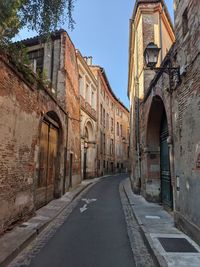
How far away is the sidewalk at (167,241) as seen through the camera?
14.4 feet

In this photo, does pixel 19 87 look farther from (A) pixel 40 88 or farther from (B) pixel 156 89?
(B) pixel 156 89

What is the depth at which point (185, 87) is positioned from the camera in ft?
19.9

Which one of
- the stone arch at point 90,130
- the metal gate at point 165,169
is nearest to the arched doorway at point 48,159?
the metal gate at point 165,169

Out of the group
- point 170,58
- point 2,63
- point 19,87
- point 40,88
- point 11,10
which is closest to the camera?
point 11,10

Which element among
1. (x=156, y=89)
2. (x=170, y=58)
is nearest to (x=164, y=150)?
(x=156, y=89)

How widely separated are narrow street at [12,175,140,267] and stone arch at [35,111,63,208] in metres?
1.71

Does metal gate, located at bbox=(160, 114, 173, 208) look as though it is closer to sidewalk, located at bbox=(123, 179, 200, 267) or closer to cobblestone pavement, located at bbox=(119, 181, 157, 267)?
sidewalk, located at bbox=(123, 179, 200, 267)

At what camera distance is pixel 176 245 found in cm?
521

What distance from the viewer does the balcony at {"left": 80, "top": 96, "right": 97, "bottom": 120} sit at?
69.5 ft

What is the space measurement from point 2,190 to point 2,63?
2640 millimetres

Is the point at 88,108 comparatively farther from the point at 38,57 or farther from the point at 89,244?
the point at 89,244

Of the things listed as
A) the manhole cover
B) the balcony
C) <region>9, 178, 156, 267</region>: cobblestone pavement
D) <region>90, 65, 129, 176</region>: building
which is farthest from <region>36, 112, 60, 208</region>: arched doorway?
<region>90, 65, 129, 176</region>: building

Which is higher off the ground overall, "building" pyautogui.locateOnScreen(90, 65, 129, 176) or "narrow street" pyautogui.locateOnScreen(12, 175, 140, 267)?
"building" pyautogui.locateOnScreen(90, 65, 129, 176)

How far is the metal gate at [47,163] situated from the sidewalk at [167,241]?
11.3 ft
